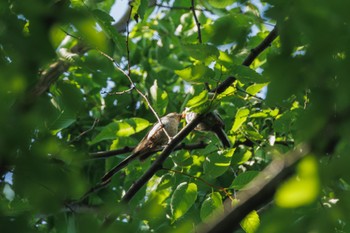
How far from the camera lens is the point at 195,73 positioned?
2414 mm

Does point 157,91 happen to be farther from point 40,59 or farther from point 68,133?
point 40,59

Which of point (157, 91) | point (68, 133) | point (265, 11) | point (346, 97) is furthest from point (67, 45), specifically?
point (346, 97)

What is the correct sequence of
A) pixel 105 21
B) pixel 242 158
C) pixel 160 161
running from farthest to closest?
pixel 242 158 < pixel 160 161 < pixel 105 21

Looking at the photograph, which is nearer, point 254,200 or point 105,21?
point 254,200

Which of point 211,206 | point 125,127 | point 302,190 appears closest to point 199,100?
point 211,206

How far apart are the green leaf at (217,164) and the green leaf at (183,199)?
13 centimetres

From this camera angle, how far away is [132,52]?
4918 mm

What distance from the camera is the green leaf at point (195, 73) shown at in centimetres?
239

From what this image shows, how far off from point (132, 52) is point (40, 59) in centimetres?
379

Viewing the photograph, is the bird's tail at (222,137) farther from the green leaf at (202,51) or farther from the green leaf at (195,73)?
the green leaf at (202,51)

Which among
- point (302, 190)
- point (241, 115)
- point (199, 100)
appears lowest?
point (241, 115)

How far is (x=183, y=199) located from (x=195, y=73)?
27.8 inches

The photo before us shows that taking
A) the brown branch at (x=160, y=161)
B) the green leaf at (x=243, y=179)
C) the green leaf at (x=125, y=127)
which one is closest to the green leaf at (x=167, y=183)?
the brown branch at (x=160, y=161)

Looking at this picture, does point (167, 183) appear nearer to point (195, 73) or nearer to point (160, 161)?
point (160, 161)
